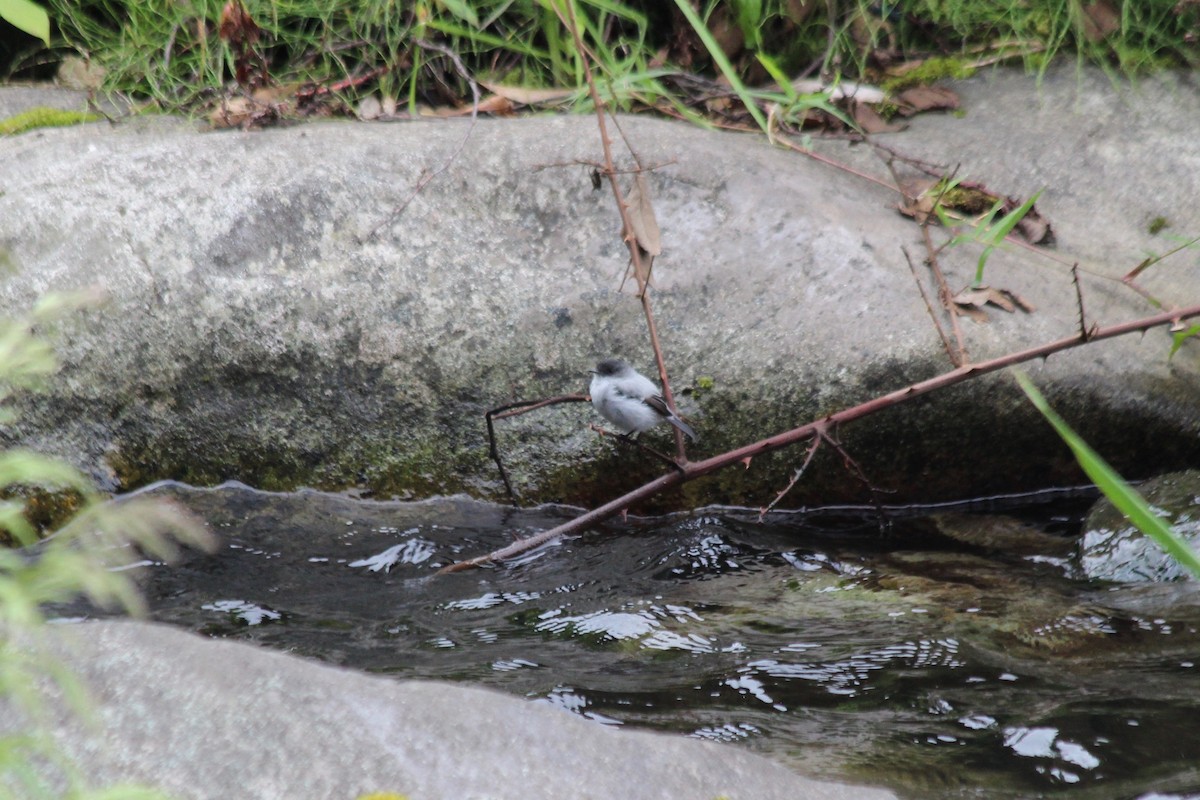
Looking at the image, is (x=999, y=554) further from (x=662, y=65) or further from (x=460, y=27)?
(x=460, y=27)

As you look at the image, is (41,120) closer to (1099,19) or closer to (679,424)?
(679,424)

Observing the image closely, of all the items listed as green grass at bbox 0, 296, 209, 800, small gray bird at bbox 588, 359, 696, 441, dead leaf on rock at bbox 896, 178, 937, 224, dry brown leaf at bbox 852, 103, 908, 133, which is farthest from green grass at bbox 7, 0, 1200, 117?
green grass at bbox 0, 296, 209, 800

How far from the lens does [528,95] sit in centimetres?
510

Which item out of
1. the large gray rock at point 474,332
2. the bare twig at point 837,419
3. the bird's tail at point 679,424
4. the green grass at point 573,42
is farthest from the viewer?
the green grass at point 573,42

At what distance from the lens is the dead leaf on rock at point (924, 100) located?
5051 millimetres

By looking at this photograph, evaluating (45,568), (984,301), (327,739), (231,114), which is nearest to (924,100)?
(984,301)

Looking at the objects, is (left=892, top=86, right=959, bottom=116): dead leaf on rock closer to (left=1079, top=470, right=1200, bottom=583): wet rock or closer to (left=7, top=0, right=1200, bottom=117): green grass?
(left=7, top=0, right=1200, bottom=117): green grass

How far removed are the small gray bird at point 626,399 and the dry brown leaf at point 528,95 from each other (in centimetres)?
208

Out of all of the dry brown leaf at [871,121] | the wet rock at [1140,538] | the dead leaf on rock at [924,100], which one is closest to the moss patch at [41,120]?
the dry brown leaf at [871,121]

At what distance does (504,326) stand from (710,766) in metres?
2.28

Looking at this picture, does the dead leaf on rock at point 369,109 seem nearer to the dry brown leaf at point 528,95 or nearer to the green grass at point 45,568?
the dry brown leaf at point 528,95

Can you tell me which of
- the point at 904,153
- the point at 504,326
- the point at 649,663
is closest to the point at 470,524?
the point at 504,326

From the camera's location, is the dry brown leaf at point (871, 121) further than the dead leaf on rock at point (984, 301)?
Yes

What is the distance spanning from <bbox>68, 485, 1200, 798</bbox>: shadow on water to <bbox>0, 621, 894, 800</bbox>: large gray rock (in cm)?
51
